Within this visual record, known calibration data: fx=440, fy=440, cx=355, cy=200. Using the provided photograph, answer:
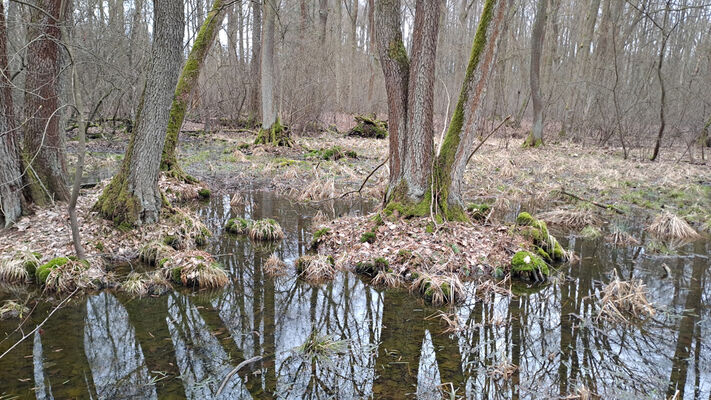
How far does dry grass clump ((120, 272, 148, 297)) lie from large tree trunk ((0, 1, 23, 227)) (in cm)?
234

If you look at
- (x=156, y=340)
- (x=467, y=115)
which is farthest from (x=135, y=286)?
(x=467, y=115)

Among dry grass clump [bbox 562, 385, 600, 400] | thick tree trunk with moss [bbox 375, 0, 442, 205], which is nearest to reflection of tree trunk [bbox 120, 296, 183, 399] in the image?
dry grass clump [bbox 562, 385, 600, 400]

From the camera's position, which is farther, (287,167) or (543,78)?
(543,78)

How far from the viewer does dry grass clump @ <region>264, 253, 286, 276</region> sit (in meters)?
6.20

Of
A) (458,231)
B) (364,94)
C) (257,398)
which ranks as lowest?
(257,398)

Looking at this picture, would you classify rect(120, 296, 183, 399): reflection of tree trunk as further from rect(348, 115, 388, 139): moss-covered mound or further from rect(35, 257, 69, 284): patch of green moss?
rect(348, 115, 388, 139): moss-covered mound

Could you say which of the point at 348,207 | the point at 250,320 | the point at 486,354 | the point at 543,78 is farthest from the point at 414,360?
the point at 543,78

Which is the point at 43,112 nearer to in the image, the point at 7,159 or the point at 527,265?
the point at 7,159

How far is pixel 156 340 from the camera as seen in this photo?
14.4 ft

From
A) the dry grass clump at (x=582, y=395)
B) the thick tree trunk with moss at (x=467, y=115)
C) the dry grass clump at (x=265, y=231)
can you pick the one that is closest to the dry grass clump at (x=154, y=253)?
the dry grass clump at (x=265, y=231)

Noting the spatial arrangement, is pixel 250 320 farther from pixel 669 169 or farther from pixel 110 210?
pixel 669 169

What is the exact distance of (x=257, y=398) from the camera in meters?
3.52

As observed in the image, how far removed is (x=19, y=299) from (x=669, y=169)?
15480 mm

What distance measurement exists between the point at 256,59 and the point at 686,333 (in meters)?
19.2
